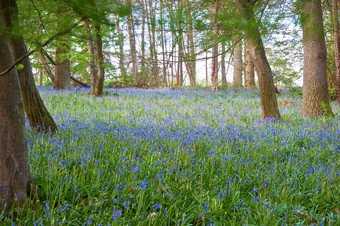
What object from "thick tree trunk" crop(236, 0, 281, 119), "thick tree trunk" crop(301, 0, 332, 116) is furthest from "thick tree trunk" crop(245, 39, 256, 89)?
"thick tree trunk" crop(236, 0, 281, 119)

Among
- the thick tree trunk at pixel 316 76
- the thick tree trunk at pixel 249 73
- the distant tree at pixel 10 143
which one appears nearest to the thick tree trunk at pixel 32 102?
the distant tree at pixel 10 143

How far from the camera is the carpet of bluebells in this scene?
7.24ft

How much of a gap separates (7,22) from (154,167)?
2.18 m

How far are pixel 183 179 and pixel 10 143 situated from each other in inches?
70.5

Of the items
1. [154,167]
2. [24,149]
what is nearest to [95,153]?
[154,167]

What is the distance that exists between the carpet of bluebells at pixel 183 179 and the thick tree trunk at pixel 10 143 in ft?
0.60

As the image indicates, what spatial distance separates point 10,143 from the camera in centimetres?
207

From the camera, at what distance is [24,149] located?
2162mm

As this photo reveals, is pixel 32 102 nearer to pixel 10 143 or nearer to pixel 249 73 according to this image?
pixel 10 143

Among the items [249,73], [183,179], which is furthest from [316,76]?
[249,73]

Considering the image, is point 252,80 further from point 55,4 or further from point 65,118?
point 55,4

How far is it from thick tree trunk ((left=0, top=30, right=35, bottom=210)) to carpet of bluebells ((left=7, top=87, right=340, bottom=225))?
183mm

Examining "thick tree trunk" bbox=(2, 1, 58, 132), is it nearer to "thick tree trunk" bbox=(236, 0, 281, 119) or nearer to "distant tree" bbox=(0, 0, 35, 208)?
"distant tree" bbox=(0, 0, 35, 208)

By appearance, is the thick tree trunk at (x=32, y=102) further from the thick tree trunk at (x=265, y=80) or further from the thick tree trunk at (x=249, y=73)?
the thick tree trunk at (x=249, y=73)
